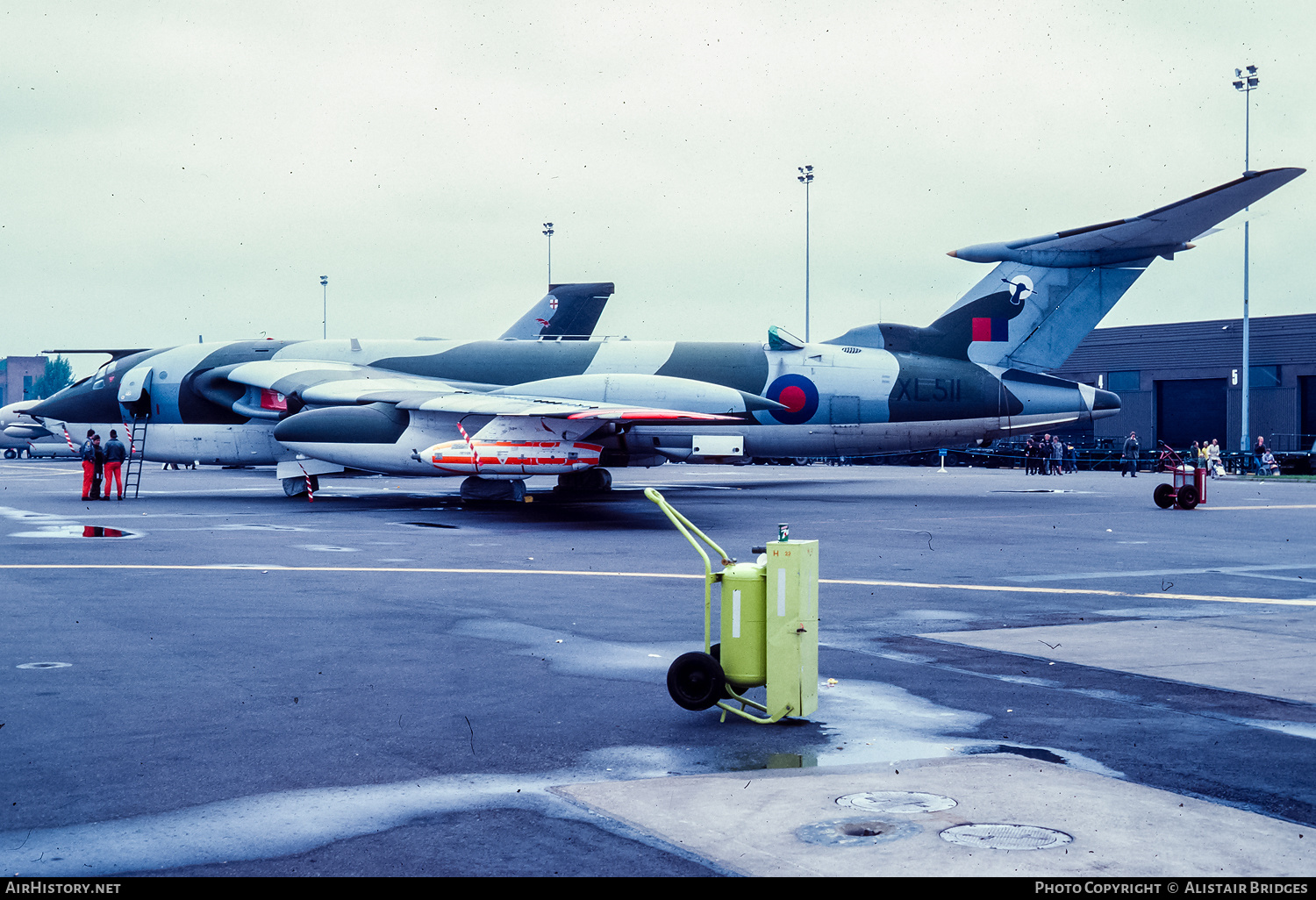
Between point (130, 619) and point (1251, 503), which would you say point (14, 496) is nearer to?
point (130, 619)

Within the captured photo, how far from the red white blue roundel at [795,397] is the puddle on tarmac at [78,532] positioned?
582 inches

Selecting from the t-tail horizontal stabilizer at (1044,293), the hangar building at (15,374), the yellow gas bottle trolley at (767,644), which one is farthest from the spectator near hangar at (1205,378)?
the hangar building at (15,374)

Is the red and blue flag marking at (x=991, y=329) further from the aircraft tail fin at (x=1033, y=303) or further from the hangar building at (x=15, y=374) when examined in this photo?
the hangar building at (x=15, y=374)

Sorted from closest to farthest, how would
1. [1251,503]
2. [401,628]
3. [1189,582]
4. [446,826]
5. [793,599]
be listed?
[446,826] → [793,599] → [401,628] → [1189,582] → [1251,503]

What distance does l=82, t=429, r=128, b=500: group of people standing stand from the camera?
27.6 metres

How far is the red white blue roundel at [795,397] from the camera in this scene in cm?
2789

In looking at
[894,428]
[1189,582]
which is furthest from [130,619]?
[894,428]

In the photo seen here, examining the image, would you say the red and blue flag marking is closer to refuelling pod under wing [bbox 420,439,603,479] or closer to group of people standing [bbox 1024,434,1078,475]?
refuelling pod under wing [bbox 420,439,603,479]

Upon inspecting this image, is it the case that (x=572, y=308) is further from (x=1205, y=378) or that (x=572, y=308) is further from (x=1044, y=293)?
(x=1205, y=378)

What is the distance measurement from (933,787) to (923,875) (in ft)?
4.13

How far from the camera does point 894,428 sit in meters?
28.4

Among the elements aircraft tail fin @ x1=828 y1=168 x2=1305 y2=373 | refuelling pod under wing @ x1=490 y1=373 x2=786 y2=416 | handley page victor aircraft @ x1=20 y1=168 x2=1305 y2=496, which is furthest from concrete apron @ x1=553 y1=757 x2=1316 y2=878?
aircraft tail fin @ x1=828 y1=168 x2=1305 y2=373

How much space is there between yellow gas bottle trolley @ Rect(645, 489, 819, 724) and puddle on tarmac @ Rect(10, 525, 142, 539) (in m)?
14.4

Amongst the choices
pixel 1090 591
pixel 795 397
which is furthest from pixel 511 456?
pixel 1090 591
